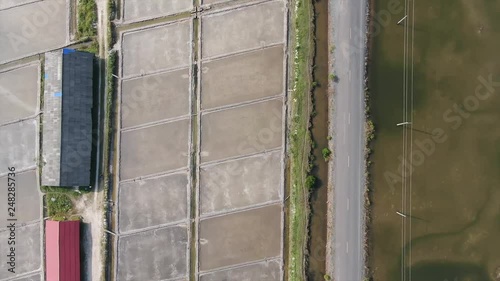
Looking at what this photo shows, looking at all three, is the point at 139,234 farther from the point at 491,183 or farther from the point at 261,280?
the point at 491,183

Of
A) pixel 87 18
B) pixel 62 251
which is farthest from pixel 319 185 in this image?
pixel 87 18

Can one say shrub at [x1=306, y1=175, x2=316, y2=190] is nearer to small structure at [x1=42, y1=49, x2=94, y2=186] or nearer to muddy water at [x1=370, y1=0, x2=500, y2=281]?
muddy water at [x1=370, y1=0, x2=500, y2=281]

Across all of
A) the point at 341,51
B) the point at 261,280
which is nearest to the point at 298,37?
the point at 341,51

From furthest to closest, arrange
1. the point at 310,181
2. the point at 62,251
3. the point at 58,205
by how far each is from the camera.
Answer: the point at 58,205
the point at 62,251
the point at 310,181
